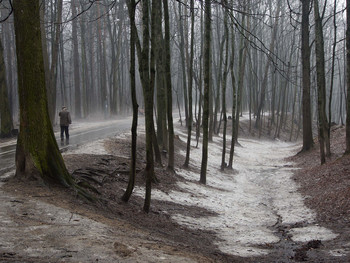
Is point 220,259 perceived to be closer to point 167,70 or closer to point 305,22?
point 167,70

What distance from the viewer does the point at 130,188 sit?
32.1 feet

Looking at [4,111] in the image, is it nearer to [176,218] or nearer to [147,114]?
[147,114]

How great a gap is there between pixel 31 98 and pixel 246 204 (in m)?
7.80

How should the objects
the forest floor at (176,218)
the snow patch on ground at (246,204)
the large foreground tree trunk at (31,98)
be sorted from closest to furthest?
the forest floor at (176,218), the large foreground tree trunk at (31,98), the snow patch on ground at (246,204)

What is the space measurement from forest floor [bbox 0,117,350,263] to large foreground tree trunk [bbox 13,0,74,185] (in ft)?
1.50

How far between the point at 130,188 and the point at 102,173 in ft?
7.25

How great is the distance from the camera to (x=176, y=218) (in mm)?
10055

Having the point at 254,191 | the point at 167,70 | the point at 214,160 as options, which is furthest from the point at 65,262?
the point at 214,160

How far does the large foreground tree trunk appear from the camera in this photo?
27.1 feet

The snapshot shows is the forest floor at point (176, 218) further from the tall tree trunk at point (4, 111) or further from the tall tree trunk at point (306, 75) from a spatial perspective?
the tall tree trunk at point (4, 111)

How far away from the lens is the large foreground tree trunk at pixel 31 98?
827cm

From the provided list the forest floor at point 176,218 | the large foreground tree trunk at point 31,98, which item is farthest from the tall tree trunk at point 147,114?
the large foreground tree trunk at point 31,98

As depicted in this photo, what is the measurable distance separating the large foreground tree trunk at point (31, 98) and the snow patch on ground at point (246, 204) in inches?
143

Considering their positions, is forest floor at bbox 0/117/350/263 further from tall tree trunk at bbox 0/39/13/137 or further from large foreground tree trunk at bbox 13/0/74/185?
tall tree trunk at bbox 0/39/13/137
